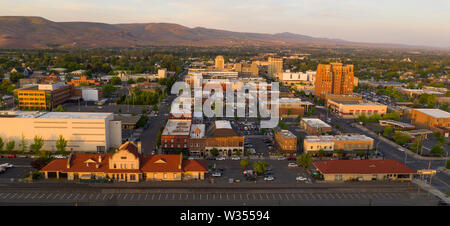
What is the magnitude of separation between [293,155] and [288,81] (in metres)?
48.9

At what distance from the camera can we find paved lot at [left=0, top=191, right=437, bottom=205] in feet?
55.6

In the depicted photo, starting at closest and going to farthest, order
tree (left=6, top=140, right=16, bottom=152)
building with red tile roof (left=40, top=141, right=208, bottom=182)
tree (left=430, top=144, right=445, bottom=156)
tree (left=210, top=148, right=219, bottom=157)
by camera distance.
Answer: building with red tile roof (left=40, top=141, right=208, bottom=182)
tree (left=6, top=140, right=16, bottom=152)
tree (left=210, top=148, right=219, bottom=157)
tree (left=430, top=144, right=445, bottom=156)

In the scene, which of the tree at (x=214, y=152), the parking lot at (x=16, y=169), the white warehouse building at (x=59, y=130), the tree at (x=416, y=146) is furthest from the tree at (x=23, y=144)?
the tree at (x=416, y=146)

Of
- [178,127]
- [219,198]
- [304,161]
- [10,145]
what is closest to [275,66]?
[178,127]

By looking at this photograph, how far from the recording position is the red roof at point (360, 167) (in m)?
20.9

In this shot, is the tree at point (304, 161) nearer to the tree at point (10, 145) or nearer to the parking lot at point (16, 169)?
the parking lot at point (16, 169)

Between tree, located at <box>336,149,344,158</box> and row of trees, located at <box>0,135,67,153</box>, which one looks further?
tree, located at <box>336,149,344,158</box>

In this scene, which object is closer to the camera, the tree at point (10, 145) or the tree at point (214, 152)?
the tree at point (10, 145)

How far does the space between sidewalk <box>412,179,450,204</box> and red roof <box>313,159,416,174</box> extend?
31.8 inches

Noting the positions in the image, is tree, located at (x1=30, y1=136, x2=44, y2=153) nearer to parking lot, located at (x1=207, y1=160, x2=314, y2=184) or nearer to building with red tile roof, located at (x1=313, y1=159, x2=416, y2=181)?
parking lot, located at (x1=207, y1=160, x2=314, y2=184)

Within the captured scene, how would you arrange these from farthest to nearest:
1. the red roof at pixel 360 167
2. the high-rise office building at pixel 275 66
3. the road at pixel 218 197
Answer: the high-rise office building at pixel 275 66
the red roof at pixel 360 167
the road at pixel 218 197

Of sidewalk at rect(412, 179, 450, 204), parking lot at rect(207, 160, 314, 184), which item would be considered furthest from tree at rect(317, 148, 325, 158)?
sidewalk at rect(412, 179, 450, 204)

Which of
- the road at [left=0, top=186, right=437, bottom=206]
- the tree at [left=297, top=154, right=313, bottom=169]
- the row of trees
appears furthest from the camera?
the row of trees

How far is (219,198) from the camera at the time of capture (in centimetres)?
1783
